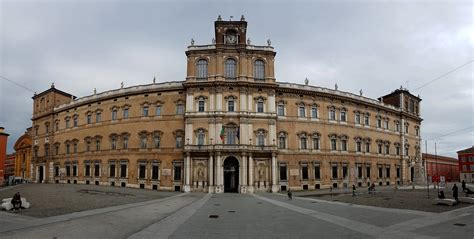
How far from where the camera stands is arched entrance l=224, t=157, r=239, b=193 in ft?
142

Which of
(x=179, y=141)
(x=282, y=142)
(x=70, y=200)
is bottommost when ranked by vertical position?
(x=70, y=200)

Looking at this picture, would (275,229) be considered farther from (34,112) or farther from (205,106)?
(34,112)

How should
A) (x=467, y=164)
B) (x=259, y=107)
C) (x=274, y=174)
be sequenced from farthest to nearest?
1. (x=467, y=164)
2. (x=259, y=107)
3. (x=274, y=174)

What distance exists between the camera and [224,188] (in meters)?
43.1

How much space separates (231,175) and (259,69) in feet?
52.7

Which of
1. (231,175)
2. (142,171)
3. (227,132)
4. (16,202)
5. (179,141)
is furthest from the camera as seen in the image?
(142,171)

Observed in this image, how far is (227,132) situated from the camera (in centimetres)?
4331

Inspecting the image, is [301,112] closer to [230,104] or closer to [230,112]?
[230,104]

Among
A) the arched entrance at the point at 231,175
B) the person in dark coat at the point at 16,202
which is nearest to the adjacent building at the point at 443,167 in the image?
the arched entrance at the point at 231,175

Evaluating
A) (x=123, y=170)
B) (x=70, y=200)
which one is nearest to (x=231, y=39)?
(x=123, y=170)

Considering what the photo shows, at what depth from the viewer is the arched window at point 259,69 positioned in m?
45.5

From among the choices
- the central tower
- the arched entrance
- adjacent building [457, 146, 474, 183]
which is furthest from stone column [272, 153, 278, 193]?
adjacent building [457, 146, 474, 183]

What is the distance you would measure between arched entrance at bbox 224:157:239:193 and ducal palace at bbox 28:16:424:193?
0.14m

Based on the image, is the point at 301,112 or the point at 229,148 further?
the point at 301,112
